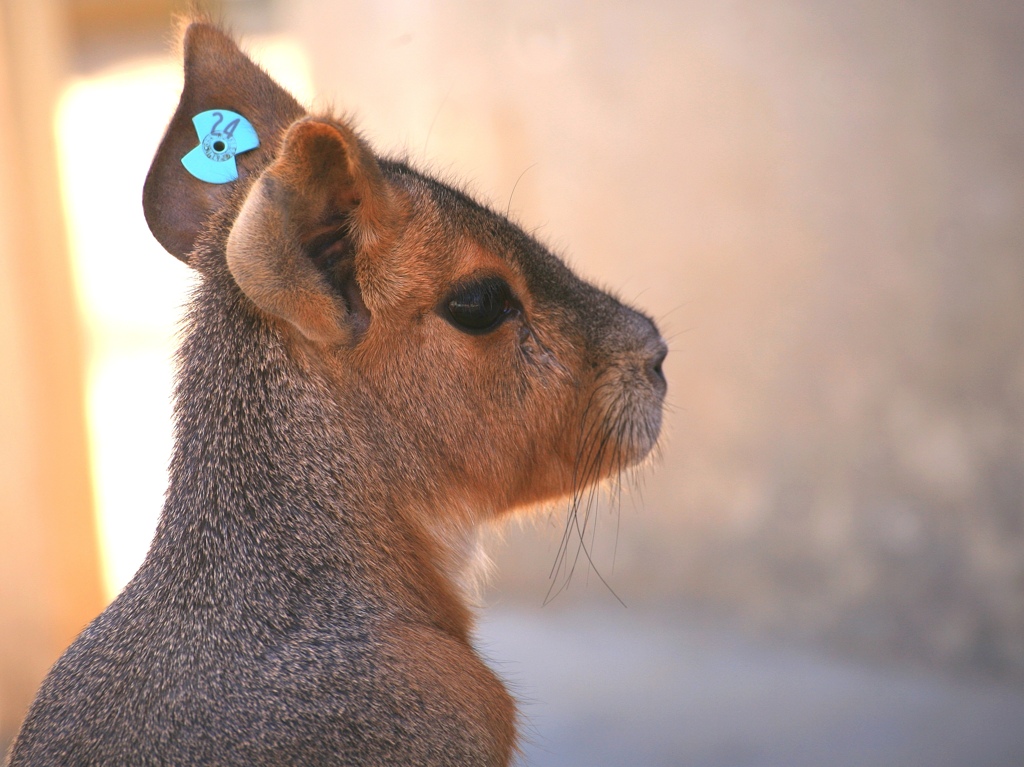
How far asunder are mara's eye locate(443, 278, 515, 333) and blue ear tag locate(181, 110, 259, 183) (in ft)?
1.83

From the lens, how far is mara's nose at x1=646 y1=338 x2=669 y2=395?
198 centimetres

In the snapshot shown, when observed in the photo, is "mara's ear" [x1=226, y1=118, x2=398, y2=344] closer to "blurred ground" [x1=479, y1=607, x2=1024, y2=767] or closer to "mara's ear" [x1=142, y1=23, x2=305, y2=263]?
"mara's ear" [x1=142, y1=23, x2=305, y2=263]

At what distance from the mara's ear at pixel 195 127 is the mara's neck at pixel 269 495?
0.37m

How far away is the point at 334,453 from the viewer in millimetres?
1649

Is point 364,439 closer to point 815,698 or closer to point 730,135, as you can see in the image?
point 815,698

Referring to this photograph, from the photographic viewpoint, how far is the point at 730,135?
4.04m

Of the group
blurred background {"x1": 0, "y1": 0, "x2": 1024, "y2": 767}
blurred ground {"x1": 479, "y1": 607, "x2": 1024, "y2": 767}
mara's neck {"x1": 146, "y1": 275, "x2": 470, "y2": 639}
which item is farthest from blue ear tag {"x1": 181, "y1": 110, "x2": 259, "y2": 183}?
blurred ground {"x1": 479, "y1": 607, "x2": 1024, "y2": 767}

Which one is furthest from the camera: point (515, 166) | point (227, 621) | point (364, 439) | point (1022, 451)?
point (515, 166)

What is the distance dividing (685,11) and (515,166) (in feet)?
3.13

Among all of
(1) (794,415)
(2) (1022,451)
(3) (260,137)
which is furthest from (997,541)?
Result: (3) (260,137)

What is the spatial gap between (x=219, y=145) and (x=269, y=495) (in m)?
0.74

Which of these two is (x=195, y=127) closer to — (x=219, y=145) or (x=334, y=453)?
(x=219, y=145)

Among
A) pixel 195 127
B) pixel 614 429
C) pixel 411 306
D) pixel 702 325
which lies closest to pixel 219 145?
pixel 195 127

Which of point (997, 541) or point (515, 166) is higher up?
point (515, 166)
